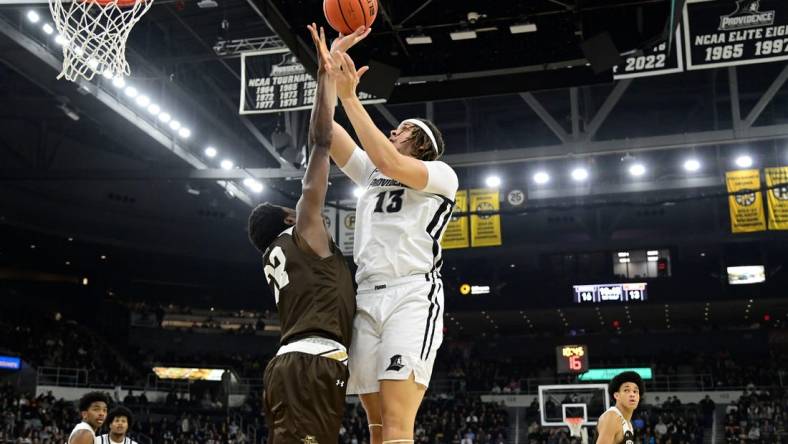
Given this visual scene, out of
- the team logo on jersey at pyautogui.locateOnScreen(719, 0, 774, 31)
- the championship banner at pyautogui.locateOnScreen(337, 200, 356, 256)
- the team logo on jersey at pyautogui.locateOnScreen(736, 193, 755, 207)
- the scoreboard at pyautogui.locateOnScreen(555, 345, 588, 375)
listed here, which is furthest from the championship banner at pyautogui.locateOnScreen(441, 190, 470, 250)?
the team logo on jersey at pyautogui.locateOnScreen(719, 0, 774, 31)

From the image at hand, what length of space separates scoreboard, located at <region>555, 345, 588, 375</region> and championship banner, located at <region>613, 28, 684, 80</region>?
1204cm

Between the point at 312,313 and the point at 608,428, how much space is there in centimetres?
423

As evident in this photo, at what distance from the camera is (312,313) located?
Result: 12.7 ft

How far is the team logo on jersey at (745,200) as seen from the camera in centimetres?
2016

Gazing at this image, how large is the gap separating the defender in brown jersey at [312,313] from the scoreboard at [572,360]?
66.4 ft

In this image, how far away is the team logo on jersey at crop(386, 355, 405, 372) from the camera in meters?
3.77

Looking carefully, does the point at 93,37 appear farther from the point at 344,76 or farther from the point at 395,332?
the point at 395,332

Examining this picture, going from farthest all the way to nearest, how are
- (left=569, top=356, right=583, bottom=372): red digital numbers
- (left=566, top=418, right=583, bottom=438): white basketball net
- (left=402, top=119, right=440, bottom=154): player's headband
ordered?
(left=569, top=356, right=583, bottom=372): red digital numbers → (left=566, top=418, right=583, bottom=438): white basketball net → (left=402, top=119, right=440, bottom=154): player's headband

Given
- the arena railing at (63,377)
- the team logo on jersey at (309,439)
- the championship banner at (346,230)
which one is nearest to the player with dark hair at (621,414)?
the team logo on jersey at (309,439)

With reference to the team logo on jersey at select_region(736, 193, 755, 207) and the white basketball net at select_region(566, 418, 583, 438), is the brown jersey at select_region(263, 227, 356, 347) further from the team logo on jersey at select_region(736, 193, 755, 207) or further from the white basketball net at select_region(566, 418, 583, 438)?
the team logo on jersey at select_region(736, 193, 755, 207)

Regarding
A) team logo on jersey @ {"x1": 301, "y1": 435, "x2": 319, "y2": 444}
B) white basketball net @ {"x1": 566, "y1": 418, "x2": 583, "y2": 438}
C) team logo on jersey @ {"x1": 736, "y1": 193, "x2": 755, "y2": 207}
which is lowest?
white basketball net @ {"x1": 566, "y1": 418, "x2": 583, "y2": 438}

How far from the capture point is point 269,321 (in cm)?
4028

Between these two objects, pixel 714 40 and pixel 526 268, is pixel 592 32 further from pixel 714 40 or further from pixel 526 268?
pixel 526 268

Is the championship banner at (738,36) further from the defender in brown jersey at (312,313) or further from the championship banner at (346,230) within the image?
the championship banner at (346,230)
